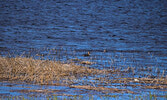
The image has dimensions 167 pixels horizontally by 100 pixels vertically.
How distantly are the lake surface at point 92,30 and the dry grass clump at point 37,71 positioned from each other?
304cm

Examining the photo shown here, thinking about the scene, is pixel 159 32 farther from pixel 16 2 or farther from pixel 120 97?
pixel 16 2

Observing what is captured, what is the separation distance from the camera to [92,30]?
134 ft

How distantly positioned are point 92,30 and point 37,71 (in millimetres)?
27334

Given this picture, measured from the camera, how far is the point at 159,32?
1522 inches

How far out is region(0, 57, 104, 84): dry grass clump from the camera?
13406mm

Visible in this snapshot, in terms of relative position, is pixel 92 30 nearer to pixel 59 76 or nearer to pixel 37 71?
pixel 59 76

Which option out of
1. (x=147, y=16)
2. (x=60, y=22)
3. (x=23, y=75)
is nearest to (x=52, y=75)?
(x=23, y=75)

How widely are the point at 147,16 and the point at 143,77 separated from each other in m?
39.0

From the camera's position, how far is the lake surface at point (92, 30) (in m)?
23.0

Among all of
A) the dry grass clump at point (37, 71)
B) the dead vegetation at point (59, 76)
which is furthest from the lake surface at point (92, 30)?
the dry grass clump at point (37, 71)

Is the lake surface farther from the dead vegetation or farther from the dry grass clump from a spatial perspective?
the dry grass clump

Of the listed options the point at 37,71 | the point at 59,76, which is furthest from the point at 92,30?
the point at 37,71

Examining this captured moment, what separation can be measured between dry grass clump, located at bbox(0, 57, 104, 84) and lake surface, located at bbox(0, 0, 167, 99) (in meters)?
3.04

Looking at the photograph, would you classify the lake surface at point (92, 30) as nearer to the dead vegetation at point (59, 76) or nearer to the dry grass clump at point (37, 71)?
the dead vegetation at point (59, 76)
